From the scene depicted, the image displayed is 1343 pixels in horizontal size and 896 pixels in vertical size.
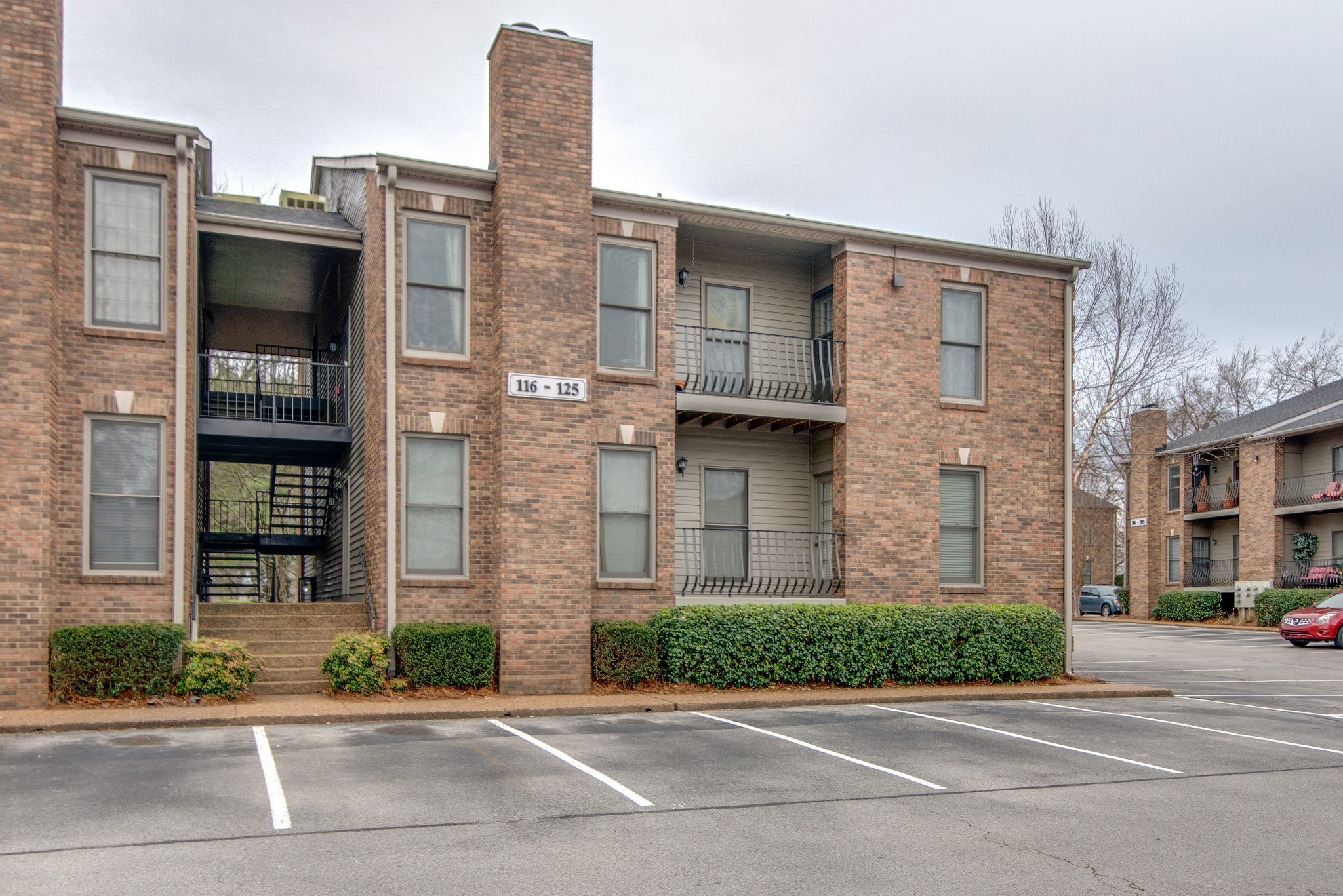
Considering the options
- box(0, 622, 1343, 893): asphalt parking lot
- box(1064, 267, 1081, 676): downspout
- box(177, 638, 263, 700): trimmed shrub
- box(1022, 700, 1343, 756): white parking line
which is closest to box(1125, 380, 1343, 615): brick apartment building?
box(1064, 267, 1081, 676): downspout

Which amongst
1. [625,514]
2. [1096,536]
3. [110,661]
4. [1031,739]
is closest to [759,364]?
[625,514]

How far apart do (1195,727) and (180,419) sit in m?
12.8

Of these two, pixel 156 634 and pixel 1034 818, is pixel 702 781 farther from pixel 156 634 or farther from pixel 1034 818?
pixel 156 634

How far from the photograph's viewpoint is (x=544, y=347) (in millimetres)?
14844

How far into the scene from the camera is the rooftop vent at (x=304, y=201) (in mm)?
19844

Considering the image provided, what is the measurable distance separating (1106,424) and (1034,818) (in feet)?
111

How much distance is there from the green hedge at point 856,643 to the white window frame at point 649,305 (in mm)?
3475

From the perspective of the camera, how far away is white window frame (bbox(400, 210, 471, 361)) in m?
14.9

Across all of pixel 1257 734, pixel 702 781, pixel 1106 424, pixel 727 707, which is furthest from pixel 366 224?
pixel 1106 424

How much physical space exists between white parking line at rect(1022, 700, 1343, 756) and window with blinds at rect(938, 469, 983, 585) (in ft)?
9.33

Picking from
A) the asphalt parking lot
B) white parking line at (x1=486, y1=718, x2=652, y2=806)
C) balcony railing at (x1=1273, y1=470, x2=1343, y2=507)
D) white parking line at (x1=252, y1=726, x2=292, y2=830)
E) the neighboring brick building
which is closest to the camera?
the asphalt parking lot

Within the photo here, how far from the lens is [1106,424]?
1548 inches

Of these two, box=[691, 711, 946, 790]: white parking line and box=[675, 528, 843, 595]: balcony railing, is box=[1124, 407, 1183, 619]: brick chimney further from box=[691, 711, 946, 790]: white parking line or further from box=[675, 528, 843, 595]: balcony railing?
box=[691, 711, 946, 790]: white parking line

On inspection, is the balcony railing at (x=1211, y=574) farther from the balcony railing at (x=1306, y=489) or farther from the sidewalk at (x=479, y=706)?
the sidewalk at (x=479, y=706)
